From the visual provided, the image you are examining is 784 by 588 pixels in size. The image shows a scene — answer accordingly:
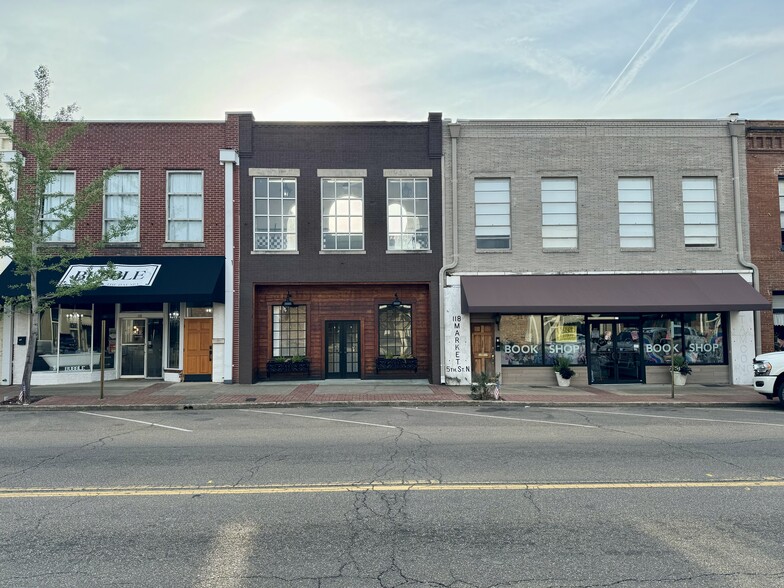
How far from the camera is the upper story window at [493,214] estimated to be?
17.7 meters

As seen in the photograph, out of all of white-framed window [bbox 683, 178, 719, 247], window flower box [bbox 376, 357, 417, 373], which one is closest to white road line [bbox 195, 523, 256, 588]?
window flower box [bbox 376, 357, 417, 373]

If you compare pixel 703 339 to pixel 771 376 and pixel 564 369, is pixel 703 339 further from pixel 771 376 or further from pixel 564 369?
pixel 564 369

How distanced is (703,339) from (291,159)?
49.5 feet

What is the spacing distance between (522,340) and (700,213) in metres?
7.46

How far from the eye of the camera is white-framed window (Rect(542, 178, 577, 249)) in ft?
57.8

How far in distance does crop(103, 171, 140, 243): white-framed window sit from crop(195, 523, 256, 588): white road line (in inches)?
599

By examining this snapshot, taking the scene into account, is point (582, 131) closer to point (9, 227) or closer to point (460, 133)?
point (460, 133)

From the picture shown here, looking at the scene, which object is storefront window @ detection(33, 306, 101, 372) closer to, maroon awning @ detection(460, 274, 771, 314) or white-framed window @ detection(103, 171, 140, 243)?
white-framed window @ detection(103, 171, 140, 243)

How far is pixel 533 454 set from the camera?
25.8 feet

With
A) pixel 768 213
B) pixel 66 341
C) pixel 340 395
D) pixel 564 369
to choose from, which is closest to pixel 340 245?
pixel 340 395

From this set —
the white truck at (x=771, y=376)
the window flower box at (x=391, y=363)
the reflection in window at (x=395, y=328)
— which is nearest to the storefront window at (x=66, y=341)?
the window flower box at (x=391, y=363)

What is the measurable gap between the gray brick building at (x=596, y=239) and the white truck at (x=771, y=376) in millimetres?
4349

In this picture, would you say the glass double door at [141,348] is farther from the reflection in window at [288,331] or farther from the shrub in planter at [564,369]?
the shrub in planter at [564,369]

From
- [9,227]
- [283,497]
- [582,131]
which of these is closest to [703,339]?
[582,131]
